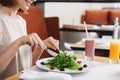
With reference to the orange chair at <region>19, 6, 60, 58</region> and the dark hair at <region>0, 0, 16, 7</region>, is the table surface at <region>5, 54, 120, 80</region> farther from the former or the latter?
the orange chair at <region>19, 6, 60, 58</region>

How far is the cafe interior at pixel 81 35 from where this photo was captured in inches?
50.1

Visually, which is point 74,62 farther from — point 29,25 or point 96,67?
point 29,25

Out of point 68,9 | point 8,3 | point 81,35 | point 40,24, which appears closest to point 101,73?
point 8,3

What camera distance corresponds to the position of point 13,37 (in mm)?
1552

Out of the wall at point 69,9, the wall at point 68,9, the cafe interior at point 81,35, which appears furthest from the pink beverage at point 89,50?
the wall at point 69,9

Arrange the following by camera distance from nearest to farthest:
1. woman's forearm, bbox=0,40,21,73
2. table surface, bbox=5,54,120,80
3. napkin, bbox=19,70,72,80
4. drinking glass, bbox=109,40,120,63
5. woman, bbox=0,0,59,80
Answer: napkin, bbox=19,70,72,80 < table surface, bbox=5,54,120,80 < woman's forearm, bbox=0,40,21,73 < woman, bbox=0,0,59,80 < drinking glass, bbox=109,40,120,63

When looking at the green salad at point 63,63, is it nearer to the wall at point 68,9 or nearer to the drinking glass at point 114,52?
the drinking glass at point 114,52

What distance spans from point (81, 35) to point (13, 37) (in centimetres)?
257

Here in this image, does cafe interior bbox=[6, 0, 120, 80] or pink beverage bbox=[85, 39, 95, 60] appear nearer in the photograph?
cafe interior bbox=[6, 0, 120, 80]

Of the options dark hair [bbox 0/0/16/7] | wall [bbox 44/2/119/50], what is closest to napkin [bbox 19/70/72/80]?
dark hair [bbox 0/0/16/7]

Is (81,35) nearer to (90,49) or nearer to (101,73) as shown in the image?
(90,49)

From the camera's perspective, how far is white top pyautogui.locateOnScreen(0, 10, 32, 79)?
4.93ft

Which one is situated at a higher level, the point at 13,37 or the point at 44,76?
the point at 13,37

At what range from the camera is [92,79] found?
121 centimetres
